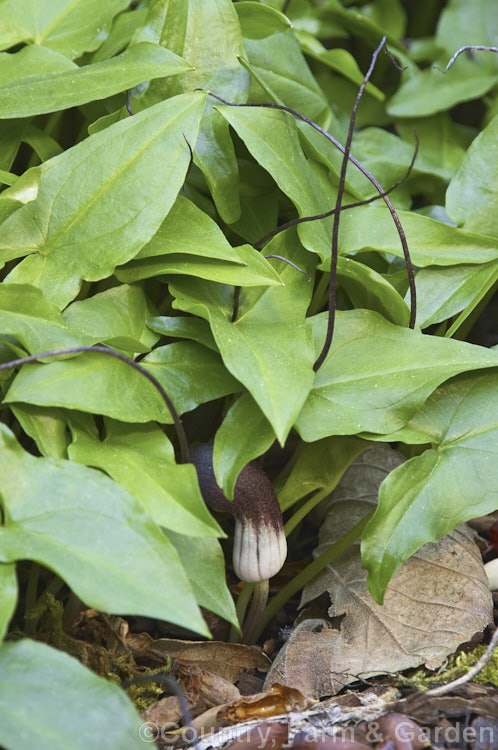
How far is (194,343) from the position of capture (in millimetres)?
1013

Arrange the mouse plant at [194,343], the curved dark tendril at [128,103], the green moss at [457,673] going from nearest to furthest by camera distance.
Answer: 1. the mouse plant at [194,343]
2. the green moss at [457,673]
3. the curved dark tendril at [128,103]

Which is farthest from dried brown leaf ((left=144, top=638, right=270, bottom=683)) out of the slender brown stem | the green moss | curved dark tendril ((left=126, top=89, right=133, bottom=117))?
curved dark tendril ((left=126, top=89, right=133, bottom=117))

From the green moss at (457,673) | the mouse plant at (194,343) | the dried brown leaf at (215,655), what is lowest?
the dried brown leaf at (215,655)

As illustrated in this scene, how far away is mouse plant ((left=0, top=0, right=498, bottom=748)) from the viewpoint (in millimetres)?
762

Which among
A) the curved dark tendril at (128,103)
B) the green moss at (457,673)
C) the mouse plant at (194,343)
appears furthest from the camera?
the curved dark tendril at (128,103)

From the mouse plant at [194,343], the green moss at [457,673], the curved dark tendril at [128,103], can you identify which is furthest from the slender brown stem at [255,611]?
the curved dark tendril at [128,103]

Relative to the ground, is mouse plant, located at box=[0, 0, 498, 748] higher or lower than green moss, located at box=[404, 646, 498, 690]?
higher

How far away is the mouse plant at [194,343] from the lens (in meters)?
0.76

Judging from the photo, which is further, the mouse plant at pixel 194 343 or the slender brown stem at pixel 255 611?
the slender brown stem at pixel 255 611

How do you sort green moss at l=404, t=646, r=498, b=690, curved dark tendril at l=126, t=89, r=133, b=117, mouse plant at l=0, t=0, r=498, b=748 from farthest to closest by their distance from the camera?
curved dark tendril at l=126, t=89, r=133, b=117 → green moss at l=404, t=646, r=498, b=690 → mouse plant at l=0, t=0, r=498, b=748

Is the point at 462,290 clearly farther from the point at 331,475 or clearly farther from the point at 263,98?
the point at 263,98

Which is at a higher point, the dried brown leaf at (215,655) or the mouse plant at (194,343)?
the mouse plant at (194,343)

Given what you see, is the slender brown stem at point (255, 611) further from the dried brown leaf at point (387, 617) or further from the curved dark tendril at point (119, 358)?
the curved dark tendril at point (119, 358)

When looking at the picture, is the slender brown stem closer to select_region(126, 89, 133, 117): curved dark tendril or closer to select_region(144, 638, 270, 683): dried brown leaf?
select_region(144, 638, 270, 683): dried brown leaf
